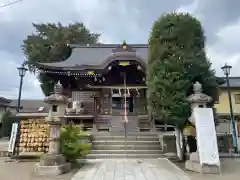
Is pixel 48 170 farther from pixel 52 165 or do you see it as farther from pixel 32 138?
pixel 32 138

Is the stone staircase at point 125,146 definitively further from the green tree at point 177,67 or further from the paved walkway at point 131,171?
the green tree at point 177,67

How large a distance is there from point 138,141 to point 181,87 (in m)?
3.80

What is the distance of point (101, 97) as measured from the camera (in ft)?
44.5

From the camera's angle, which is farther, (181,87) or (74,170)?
(181,87)

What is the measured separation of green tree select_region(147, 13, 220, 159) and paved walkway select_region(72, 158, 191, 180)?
157cm

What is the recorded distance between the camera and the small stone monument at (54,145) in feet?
17.8

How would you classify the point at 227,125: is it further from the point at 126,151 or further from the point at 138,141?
the point at 126,151

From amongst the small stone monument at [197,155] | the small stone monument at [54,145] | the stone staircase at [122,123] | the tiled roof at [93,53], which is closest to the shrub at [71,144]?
the small stone monument at [54,145]

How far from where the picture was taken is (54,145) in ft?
19.1

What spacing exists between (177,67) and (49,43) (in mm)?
20957

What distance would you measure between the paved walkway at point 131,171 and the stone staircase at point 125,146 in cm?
117

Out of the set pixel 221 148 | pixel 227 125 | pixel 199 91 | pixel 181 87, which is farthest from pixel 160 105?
pixel 227 125

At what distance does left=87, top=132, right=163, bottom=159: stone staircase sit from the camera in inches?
316

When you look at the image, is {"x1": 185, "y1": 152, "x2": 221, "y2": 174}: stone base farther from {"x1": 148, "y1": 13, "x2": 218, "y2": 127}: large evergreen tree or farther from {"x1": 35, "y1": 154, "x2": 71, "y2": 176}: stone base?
{"x1": 35, "y1": 154, "x2": 71, "y2": 176}: stone base
